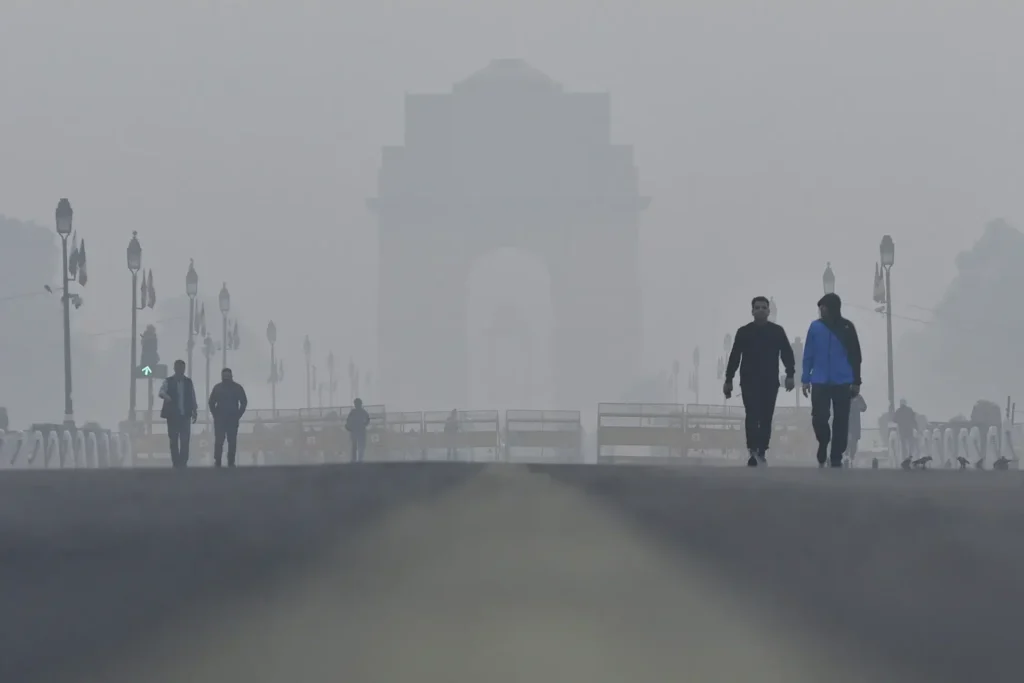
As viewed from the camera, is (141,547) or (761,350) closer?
(141,547)

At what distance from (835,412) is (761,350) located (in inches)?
43.2

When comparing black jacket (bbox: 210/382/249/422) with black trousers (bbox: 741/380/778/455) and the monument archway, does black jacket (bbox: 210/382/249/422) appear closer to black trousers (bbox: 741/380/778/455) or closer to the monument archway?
black trousers (bbox: 741/380/778/455)

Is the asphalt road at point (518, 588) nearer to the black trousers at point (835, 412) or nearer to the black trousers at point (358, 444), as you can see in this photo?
the black trousers at point (835, 412)

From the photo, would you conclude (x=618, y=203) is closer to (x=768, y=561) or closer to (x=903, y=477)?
(x=903, y=477)

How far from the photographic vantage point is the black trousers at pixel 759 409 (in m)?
17.1

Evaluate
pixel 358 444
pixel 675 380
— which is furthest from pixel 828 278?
pixel 675 380

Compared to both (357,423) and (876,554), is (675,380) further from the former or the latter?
(876,554)

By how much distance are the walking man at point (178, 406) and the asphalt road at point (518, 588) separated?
12.8 m

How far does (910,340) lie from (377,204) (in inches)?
1489

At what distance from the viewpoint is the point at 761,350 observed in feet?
56.4

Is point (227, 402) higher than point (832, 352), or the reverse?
point (832, 352)

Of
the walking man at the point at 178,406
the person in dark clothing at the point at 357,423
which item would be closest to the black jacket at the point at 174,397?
the walking man at the point at 178,406

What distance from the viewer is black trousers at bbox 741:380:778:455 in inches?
675

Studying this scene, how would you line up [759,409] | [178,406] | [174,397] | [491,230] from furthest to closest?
1. [491,230]
2. [178,406]
3. [174,397]
4. [759,409]
